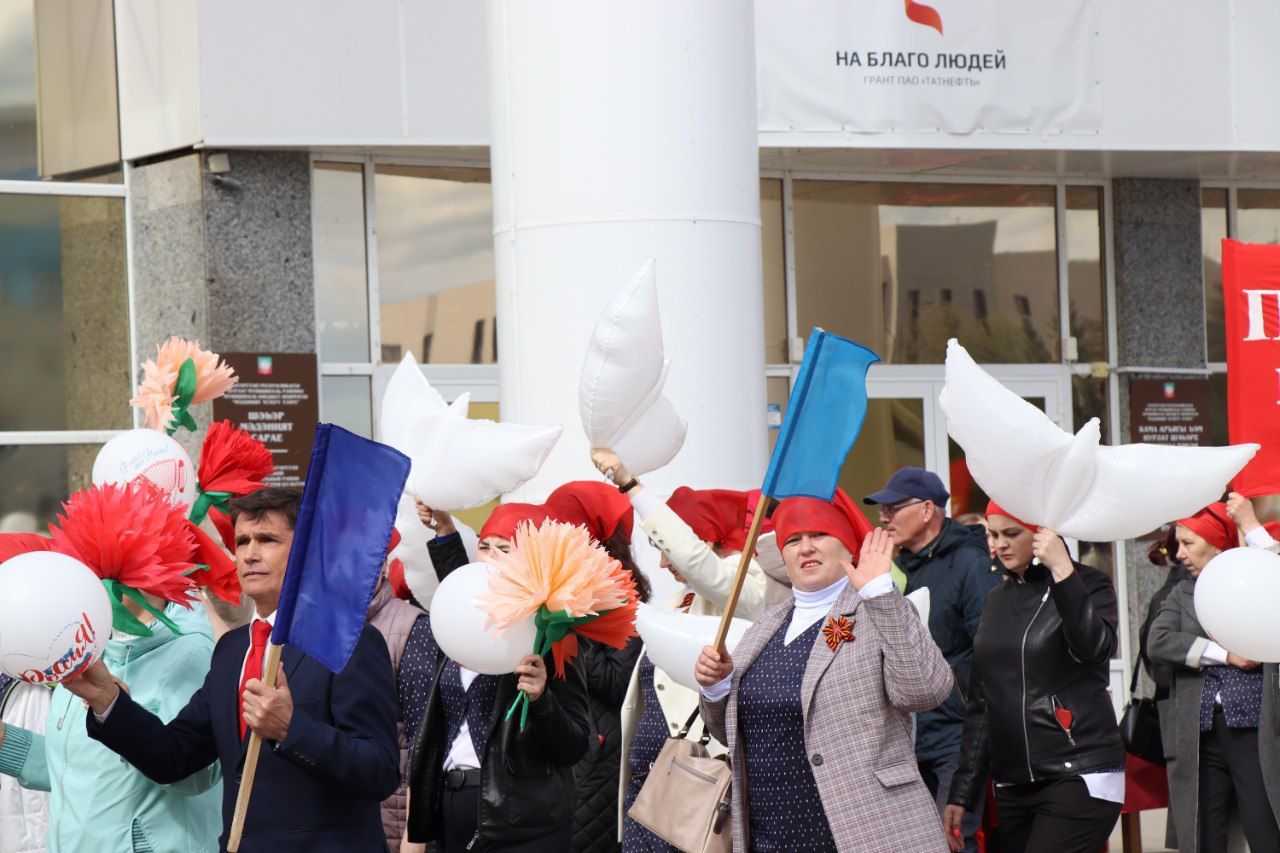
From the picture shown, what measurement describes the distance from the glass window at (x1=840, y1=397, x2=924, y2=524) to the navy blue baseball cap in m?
4.27

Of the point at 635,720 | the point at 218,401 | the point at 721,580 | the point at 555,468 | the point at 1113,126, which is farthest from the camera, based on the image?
the point at 1113,126

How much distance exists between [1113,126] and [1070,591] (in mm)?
6033

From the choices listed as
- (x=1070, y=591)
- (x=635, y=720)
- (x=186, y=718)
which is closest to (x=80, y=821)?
(x=186, y=718)

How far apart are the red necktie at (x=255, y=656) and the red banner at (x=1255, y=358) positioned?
9.76 feet

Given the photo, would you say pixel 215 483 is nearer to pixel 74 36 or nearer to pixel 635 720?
pixel 635 720

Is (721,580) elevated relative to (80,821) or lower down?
elevated

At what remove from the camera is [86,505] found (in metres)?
4.43

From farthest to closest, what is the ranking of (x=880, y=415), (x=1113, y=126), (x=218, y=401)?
(x=880, y=415) → (x=1113, y=126) → (x=218, y=401)

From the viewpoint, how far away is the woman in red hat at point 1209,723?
Result: 645 cm

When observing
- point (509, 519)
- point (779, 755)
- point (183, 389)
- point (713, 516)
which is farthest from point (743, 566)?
point (183, 389)

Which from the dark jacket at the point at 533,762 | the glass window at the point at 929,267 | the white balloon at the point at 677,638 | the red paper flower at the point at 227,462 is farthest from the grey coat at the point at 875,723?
the glass window at the point at 929,267

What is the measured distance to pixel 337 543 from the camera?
3926 millimetres

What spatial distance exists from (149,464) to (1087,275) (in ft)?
26.8

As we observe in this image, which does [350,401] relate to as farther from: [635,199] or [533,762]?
[533,762]
